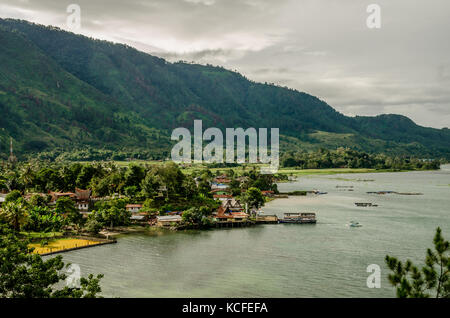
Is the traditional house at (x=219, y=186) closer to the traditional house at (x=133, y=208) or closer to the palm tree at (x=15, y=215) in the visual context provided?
the traditional house at (x=133, y=208)

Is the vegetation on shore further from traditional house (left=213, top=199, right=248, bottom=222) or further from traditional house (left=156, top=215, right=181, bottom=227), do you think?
traditional house (left=213, top=199, right=248, bottom=222)

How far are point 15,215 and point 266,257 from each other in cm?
3462

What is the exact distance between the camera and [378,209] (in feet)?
289

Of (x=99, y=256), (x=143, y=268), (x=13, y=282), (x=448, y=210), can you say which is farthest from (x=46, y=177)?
(x=448, y=210)

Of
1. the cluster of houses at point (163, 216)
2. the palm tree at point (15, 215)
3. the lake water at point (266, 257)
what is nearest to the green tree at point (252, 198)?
the cluster of houses at point (163, 216)

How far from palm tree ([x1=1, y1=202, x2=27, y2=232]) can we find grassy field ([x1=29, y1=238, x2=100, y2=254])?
17.1 ft

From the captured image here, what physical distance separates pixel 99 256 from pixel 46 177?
159 ft

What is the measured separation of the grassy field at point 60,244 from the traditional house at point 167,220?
49.9ft

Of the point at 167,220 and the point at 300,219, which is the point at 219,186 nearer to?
the point at 300,219

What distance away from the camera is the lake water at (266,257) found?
123ft

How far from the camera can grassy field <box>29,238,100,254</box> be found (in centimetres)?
4931

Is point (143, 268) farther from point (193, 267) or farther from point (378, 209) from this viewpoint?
point (378, 209)

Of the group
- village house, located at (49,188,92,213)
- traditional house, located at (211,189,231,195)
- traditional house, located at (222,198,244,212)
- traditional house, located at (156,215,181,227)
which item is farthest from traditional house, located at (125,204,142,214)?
traditional house, located at (211,189,231,195)

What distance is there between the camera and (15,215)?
54344mm
